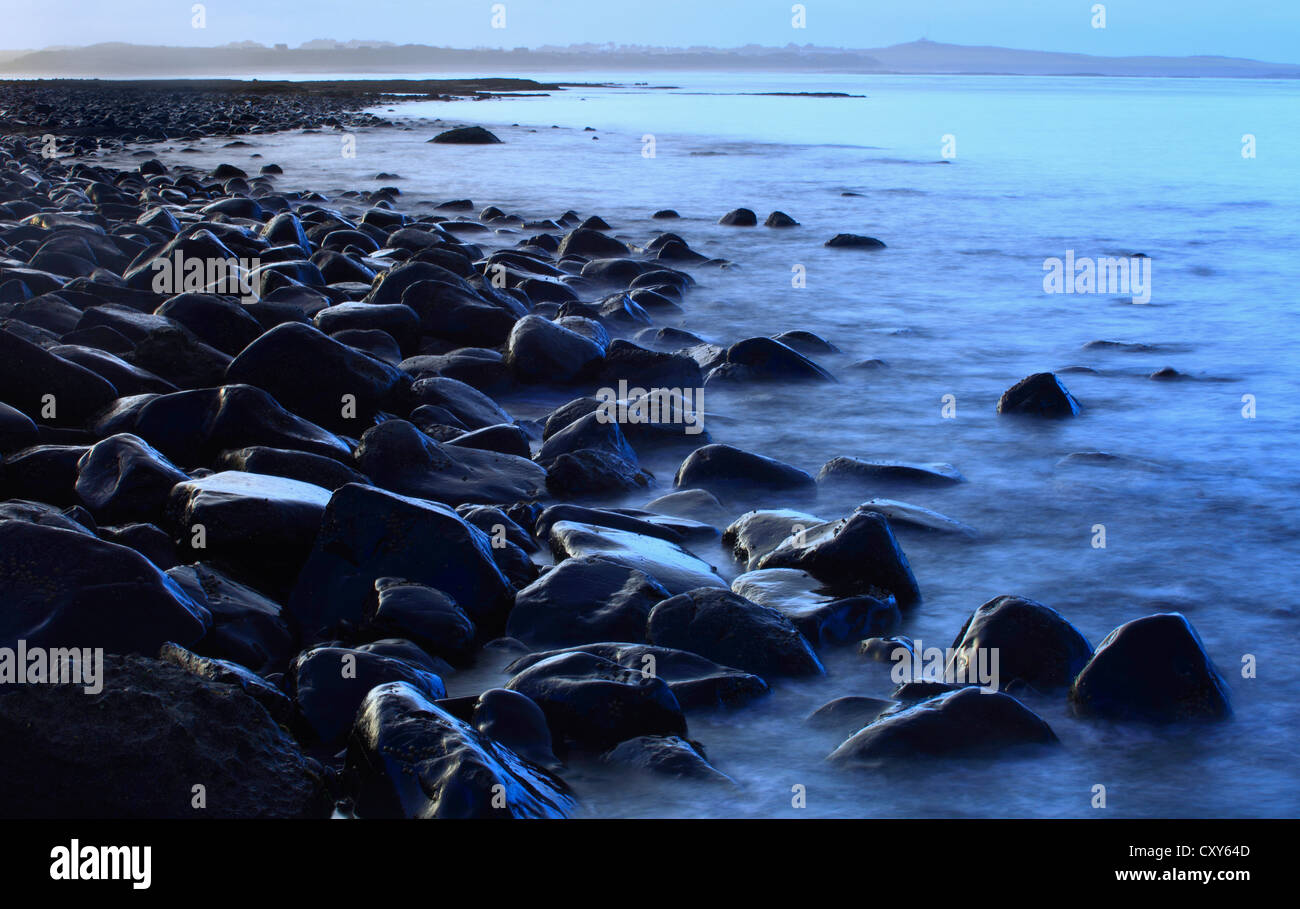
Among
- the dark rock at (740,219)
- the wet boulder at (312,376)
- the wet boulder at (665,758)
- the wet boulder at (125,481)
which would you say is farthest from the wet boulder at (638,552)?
the dark rock at (740,219)

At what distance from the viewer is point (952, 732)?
2.58 metres

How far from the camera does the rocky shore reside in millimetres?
2254

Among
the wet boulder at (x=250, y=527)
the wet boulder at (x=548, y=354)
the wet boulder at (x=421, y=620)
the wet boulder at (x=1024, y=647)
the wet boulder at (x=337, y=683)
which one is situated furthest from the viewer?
the wet boulder at (x=548, y=354)

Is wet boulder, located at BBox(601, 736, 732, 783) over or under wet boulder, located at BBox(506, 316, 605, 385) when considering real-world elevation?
under

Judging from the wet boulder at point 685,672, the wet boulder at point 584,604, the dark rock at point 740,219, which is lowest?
the wet boulder at point 685,672

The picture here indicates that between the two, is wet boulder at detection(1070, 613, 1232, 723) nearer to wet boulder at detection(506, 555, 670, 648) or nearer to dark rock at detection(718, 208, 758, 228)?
wet boulder at detection(506, 555, 670, 648)

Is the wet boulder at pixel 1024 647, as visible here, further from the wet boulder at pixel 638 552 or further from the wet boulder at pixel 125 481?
the wet boulder at pixel 125 481

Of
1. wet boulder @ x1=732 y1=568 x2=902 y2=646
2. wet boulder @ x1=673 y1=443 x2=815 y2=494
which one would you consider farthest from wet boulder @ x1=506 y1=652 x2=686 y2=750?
wet boulder @ x1=673 y1=443 x2=815 y2=494

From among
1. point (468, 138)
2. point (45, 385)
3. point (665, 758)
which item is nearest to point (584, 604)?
point (665, 758)

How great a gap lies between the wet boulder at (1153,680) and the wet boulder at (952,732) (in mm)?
208

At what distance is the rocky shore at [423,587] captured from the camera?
7.39 ft

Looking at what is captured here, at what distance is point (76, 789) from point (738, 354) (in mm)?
4736
